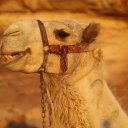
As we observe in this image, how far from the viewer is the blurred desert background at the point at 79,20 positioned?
8172 millimetres

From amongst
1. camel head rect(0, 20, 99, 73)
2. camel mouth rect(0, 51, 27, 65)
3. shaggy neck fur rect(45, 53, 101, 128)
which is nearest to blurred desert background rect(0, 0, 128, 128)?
shaggy neck fur rect(45, 53, 101, 128)

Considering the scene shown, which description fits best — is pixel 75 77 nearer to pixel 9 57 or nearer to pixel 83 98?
pixel 83 98

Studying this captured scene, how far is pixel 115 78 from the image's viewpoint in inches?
358

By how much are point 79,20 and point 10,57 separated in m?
6.99

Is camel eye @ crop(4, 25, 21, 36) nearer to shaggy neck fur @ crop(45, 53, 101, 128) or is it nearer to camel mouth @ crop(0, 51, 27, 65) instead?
camel mouth @ crop(0, 51, 27, 65)

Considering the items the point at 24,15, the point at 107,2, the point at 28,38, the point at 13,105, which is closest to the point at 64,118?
the point at 28,38

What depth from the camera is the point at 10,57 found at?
337 centimetres

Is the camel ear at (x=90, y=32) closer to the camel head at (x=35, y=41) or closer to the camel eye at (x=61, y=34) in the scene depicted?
the camel head at (x=35, y=41)

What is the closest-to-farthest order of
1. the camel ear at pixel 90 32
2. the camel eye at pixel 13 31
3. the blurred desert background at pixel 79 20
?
the camel eye at pixel 13 31
the camel ear at pixel 90 32
the blurred desert background at pixel 79 20

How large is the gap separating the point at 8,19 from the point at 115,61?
2.60 m

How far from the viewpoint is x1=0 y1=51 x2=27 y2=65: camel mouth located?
11.1 feet

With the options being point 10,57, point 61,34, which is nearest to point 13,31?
point 10,57

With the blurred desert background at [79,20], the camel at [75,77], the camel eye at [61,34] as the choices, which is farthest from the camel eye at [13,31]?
the blurred desert background at [79,20]

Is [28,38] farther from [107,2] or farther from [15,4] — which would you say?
[15,4]
